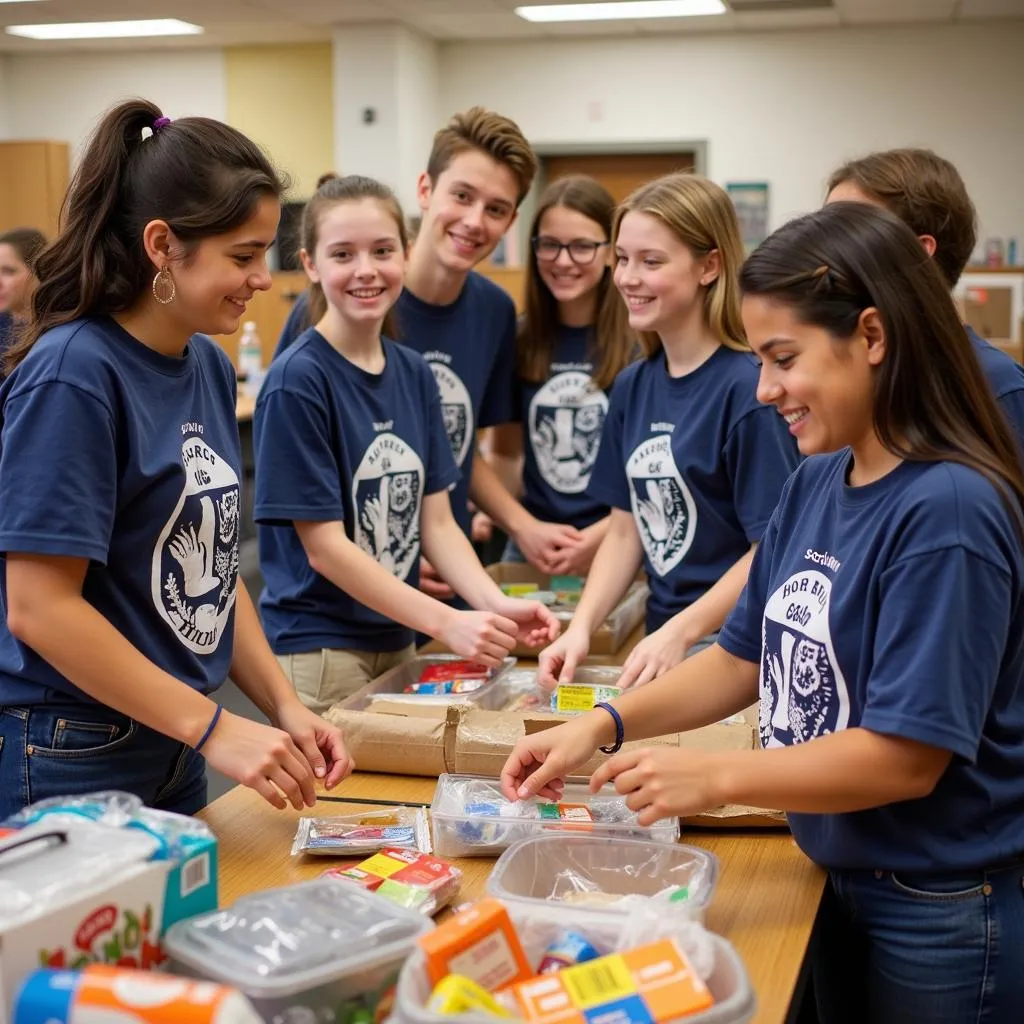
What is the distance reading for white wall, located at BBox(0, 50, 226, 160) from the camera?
9.53m

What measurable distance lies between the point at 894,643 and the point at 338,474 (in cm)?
108

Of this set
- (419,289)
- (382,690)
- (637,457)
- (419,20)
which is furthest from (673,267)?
(419,20)

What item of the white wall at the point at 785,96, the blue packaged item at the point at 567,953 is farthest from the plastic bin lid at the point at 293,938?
the white wall at the point at 785,96

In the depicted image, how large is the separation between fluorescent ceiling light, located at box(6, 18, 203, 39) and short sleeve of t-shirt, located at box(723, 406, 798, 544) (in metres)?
7.57

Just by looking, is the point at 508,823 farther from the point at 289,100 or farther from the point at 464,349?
the point at 289,100

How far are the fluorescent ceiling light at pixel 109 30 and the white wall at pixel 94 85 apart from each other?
0.55 meters

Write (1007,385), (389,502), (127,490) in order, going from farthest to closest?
(389,502) → (1007,385) → (127,490)

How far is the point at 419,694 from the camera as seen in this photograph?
190 centimetres

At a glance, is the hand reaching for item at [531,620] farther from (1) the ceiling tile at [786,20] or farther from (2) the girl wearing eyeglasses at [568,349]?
(1) the ceiling tile at [786,20]

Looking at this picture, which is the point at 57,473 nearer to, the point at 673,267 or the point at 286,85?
the point at 673,267

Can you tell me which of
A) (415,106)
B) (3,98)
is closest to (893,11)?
(415,106)

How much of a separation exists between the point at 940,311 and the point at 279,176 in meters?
0.85

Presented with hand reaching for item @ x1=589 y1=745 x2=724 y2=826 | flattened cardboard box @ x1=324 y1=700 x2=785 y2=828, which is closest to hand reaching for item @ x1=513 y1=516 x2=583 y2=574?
flattened cardboard box @ x1=324 y1=700 x2=785 y2=828

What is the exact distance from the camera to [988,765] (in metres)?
1.26
